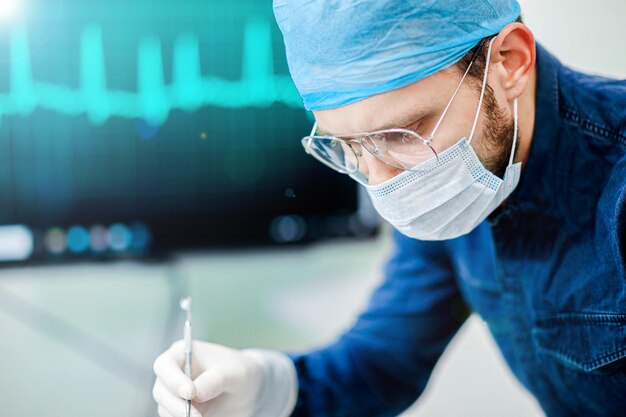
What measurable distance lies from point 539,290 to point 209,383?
438 mm

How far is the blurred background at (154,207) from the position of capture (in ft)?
4.34

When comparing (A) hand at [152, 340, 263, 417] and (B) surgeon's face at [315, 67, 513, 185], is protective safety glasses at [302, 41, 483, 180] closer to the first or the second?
(B) surgeon's face at [315, 67, 513, 185]

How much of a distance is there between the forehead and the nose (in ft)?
0.16

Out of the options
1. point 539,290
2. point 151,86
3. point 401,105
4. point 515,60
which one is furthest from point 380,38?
point 151,86

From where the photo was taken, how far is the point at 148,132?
1391 mm

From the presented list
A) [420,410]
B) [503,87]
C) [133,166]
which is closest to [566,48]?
[503,87]

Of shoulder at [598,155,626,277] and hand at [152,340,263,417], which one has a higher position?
shoulder at [598,155,626,277]

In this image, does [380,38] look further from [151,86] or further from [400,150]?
[151,86]

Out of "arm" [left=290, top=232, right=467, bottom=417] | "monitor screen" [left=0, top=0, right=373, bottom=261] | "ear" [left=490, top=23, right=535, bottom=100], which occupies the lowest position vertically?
"arm" [left=290, top=232, right=467, bottom=417]

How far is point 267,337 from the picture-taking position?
1.42 m

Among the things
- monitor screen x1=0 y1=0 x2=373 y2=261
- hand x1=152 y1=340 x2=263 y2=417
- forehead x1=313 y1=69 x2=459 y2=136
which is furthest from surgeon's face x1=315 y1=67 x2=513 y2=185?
monitor screen x1=0 y1=0 x2=373 y2=261

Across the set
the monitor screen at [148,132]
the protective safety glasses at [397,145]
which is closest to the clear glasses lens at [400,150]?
the protective safety glasses at [397,145]

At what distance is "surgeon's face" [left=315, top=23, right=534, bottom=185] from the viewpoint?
0.69m

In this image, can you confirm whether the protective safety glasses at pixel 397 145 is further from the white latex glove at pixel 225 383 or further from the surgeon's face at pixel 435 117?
the white latex glove at pixel 225 383
